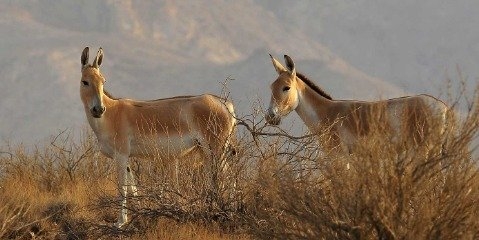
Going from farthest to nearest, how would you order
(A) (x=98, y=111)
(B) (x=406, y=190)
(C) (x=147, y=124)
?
(C) (x=147, y=124)
(A) (x=98, y=111)
(B) (x=406, y=190)

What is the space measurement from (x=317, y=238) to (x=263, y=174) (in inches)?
31.7

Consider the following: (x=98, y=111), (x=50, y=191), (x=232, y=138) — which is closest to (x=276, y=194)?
(x=232, y=138)

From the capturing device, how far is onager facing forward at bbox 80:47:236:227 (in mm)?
11125

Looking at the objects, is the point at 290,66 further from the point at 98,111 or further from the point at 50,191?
the point at 50,191

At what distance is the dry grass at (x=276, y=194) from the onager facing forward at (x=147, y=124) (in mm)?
285

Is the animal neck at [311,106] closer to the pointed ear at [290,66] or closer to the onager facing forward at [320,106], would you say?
the onager facing forward at [320,106]

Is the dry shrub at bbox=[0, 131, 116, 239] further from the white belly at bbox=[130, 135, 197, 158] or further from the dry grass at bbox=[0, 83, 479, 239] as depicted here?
the white belly at bbox=[130, 135, 197, 158]

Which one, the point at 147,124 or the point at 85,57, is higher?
the point at 85,57

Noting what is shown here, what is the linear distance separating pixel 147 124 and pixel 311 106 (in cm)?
197

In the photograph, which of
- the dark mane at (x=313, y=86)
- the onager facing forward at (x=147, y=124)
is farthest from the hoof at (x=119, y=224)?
the dark mane at (x=313, y=86)

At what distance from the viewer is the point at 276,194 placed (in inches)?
297

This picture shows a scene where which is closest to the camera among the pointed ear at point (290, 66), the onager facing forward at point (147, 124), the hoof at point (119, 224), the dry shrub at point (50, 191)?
the dry shrub at point (50, 191)

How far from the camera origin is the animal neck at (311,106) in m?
11.6

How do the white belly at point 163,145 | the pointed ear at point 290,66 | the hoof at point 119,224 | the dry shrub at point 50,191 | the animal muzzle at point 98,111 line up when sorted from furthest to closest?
the pointed ear at point 290,66, the white belly at point 163,145, the animal muzzle at point 98,111, the hoof at point 119,224, the dry shrub at point 50,191
